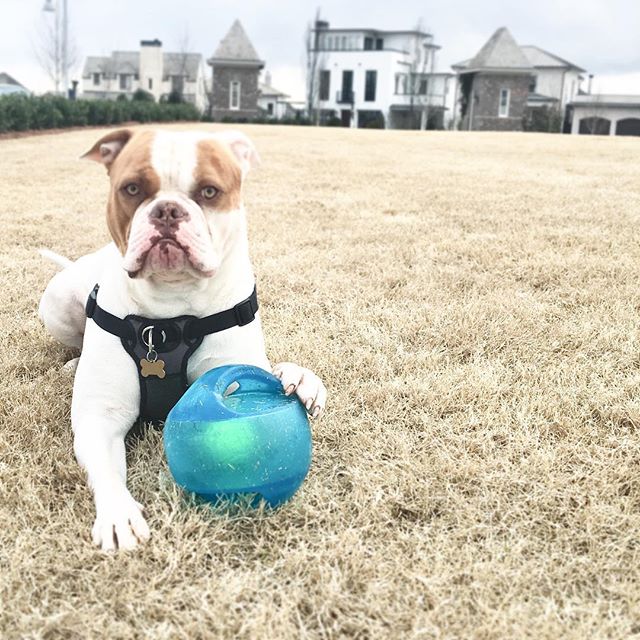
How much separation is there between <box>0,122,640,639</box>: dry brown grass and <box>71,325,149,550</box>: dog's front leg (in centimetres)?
8

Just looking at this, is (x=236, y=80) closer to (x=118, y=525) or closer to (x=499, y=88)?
(x=499, y=88)

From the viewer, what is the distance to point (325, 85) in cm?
5412

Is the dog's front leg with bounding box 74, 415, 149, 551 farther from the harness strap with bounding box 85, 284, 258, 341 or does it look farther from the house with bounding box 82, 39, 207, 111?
the house with bounding box 82, 39, 207, 111

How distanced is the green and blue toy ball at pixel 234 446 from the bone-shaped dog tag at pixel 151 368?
1.29 feet

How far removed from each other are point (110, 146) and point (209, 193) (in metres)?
0.61

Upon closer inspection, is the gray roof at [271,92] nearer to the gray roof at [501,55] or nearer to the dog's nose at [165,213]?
the gray roof at [501,55]

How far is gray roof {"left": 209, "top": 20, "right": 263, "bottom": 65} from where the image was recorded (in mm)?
47219

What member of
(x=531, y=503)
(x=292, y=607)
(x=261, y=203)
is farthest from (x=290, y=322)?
(x=261, y=203)

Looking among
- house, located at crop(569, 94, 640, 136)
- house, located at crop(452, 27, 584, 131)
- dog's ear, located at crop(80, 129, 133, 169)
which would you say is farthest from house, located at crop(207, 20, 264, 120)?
dog's ear, located at crop(80, 129, 133, 169)

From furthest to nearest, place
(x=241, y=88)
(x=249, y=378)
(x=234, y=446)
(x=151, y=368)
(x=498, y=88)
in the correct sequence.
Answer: (x=241, y=88), (x=498, y=88), (x=151, y=368), (x=249, y=378), (x=234, y=446)

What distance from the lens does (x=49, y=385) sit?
3.24 m

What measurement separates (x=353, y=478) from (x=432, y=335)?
1640 millimetres

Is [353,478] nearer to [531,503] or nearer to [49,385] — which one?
[531,503]

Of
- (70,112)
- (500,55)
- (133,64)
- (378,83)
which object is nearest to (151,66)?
(133,64)
